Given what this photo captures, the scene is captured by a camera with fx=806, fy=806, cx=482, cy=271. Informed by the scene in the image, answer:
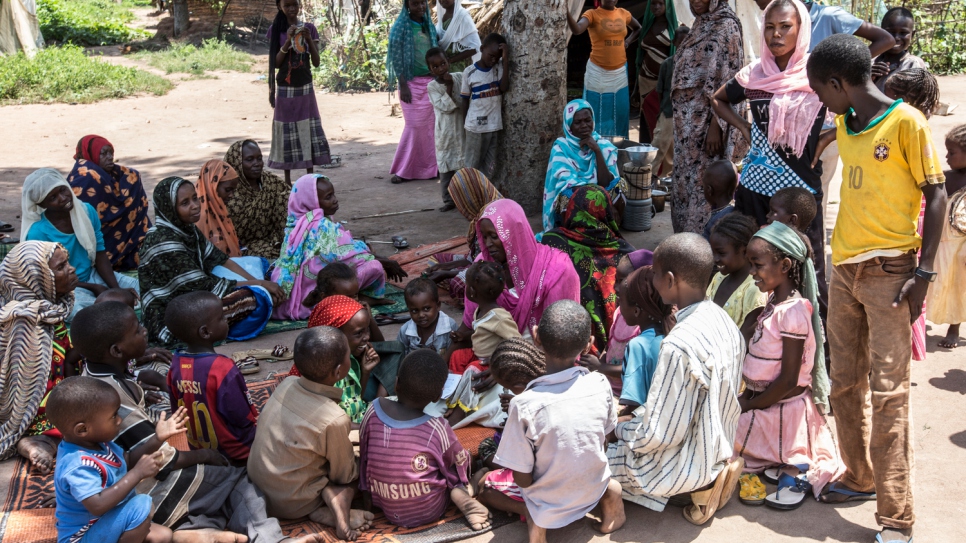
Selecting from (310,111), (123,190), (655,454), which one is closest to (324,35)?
(310,111)

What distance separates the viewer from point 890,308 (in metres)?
2.92

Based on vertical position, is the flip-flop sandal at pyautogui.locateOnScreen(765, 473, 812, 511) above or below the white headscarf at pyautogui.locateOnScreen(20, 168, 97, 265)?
below

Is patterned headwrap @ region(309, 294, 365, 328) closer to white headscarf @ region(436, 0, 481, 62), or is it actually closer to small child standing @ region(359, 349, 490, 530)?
small child standing @ region(359, 349, 490, 530)

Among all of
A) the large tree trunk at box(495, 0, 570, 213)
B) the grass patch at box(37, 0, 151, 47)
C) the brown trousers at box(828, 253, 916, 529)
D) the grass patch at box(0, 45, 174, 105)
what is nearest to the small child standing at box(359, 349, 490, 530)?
the brown trousers at box(828, 253, 916, 529)

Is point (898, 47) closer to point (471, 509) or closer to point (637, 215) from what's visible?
point (637, 215)

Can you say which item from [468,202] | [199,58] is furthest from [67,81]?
[468,202]

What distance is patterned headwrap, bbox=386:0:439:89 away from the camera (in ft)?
26.7

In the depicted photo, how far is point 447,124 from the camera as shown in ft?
26.2

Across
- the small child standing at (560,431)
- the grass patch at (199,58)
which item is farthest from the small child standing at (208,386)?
the grass patch at (199,58)

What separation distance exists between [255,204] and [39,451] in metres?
2.89

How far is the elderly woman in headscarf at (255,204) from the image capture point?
6.16 metres

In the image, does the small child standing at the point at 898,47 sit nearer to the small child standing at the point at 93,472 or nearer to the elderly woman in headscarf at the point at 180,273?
the elderly woman in headscarf at the point at 180,273

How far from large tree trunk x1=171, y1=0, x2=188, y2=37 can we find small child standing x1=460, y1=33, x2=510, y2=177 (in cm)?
1545

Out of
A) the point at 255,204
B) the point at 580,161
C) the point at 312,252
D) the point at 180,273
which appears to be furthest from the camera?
the point at 255,204
